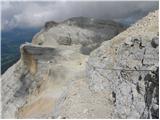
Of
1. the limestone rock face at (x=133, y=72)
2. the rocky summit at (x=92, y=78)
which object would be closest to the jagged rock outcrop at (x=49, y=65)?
the rocky summit at (x=92, y=78)

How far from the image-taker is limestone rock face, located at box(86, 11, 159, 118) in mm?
16391

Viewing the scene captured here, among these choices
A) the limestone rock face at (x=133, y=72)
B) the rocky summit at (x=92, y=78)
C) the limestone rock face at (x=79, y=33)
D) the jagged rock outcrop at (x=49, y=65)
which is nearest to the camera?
the limestone rock face at (x=133, y=72)

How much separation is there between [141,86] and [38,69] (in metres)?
21.8

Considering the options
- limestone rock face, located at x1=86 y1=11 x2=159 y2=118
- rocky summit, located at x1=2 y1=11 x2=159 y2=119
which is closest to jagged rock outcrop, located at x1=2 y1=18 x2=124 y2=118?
rocky summit, located at x1=2 y1=11 x2=159 y2=119

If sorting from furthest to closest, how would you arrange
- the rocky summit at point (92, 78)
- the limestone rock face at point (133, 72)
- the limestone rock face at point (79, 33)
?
the limestone rock face at point (79, 33) → the rocky summit at point (92, 78) → the limestone rock face at point (133, 72)

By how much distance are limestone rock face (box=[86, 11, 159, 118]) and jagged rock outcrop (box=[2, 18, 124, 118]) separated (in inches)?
249

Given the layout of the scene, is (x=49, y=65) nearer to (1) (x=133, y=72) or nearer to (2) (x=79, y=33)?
(2) (x=79, y=33)

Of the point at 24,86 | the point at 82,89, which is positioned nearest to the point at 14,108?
the point at 24,86

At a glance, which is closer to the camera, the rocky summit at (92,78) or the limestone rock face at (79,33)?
the rocky summit at (92,78)

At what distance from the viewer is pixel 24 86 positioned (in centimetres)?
3828

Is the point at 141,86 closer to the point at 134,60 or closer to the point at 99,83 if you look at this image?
the point at 134,60

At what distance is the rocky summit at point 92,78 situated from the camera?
1723 centimetres

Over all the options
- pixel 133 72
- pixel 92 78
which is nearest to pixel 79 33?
pixel 92 78

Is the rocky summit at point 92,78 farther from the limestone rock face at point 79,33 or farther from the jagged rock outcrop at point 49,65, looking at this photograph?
the limestone rock face at point 79,33
